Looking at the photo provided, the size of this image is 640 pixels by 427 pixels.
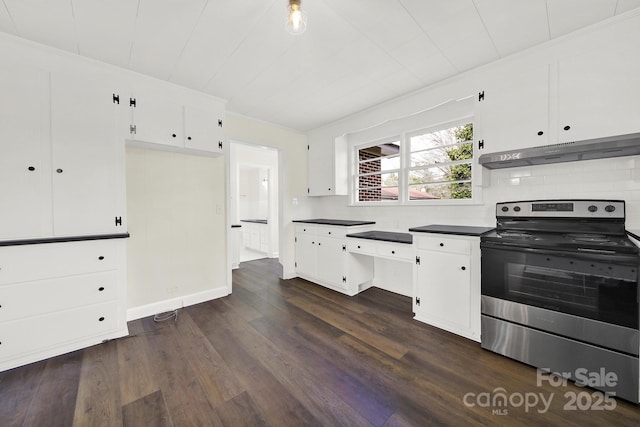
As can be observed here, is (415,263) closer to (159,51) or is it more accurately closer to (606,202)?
(606,202)

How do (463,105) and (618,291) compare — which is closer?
(618,291)

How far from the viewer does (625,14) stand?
1.79 metres

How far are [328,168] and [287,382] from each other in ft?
9.83

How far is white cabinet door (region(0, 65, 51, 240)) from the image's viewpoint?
1978 millimetres

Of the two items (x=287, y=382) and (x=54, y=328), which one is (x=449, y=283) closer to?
(x=287, y=382)

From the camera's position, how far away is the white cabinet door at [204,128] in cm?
290

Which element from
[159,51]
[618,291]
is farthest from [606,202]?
[159,51]

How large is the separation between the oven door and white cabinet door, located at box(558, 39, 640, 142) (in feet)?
3.15

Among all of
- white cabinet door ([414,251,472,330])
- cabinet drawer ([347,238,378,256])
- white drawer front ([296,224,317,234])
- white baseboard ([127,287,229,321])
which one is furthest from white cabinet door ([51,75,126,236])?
white cabinet door ([414,251,472,330])

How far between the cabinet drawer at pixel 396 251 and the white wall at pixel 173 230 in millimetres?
2103

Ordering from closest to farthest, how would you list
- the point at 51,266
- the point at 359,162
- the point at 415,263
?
the point at 51,266 → the point at 415,263 → the point at 359,162

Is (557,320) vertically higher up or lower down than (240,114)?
lower down

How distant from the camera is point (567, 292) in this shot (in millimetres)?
1752

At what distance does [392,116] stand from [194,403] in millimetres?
3429
